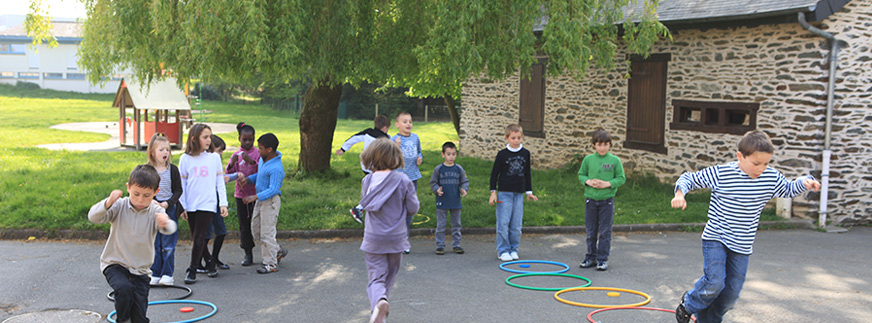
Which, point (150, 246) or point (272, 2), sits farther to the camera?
point (272, 2)

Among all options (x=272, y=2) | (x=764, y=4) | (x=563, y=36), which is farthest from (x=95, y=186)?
(x=764, y=4)

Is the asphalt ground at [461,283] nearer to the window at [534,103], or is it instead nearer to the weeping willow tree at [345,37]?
the weeping willow tree at [345,37]

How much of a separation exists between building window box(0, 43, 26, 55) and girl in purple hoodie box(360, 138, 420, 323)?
65.8 meters

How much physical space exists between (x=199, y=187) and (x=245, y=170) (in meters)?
0.84

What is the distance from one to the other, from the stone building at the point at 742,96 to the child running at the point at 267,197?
8495mm

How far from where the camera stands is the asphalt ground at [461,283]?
259 inches

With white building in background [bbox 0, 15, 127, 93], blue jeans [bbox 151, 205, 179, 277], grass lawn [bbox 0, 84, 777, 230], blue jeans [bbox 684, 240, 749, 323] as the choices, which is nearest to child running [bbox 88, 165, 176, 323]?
blue jeans [bbox 151, 205, 179, 277]

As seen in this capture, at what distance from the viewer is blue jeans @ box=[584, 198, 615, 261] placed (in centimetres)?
835

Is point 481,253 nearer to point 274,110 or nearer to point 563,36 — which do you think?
point 563,36

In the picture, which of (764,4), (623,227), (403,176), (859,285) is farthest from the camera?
A: (764,4)

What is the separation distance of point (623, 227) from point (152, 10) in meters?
7.81

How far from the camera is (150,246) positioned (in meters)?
5.28

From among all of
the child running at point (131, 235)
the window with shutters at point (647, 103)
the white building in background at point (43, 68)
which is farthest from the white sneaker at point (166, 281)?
the white building in background at point (43, 68)

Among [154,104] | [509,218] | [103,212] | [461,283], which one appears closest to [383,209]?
[103,212]
